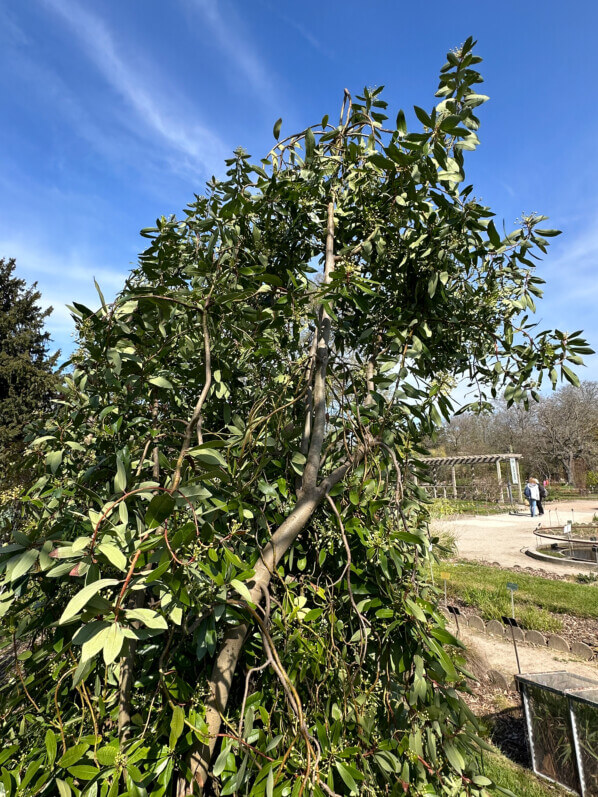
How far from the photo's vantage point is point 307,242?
1573 mm

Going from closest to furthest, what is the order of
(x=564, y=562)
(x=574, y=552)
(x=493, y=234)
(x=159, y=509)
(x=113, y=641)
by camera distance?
1. (x=113, y=641)
2. (x=159, y=509)
3. (x=493, y=234)
4. (x=564, y=562)
5. (x=574, y=552)

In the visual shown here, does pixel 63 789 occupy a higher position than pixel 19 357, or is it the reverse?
pixel 19 357

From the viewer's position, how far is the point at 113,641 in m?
0.55

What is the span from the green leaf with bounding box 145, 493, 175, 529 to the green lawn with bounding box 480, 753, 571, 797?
303cm

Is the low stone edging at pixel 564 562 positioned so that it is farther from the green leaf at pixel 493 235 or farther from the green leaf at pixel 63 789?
the green leaf at pixel 63 789

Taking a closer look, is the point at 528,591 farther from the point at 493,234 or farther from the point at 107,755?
the point at 107,755

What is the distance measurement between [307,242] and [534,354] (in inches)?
32.3

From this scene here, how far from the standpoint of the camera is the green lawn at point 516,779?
2.72 meters

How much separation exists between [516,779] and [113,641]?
11.6 ft

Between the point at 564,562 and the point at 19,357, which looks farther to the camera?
the point at 19,357

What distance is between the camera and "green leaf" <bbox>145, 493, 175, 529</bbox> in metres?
0.65

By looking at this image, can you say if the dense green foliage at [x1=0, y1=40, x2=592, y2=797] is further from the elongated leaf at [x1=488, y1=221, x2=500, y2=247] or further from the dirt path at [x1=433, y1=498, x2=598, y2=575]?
the dirt path at [x1=433, y1=498, x2=598, y2=575]

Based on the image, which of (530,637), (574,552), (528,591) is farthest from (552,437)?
(530,637)

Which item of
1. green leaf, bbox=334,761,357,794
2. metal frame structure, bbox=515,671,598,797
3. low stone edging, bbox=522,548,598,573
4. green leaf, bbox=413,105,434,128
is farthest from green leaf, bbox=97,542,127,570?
low stone edging, bbox=522,548,598,573
